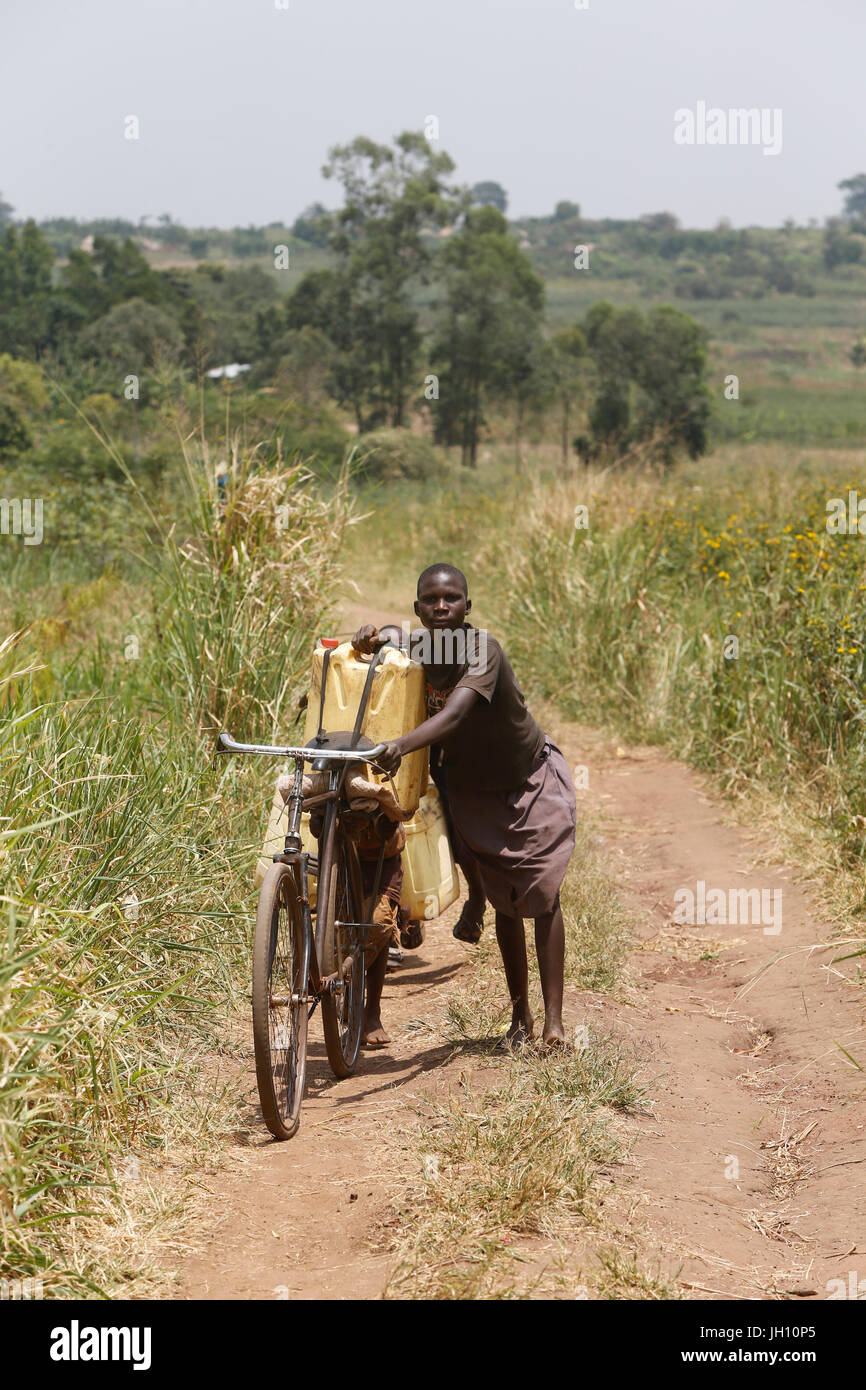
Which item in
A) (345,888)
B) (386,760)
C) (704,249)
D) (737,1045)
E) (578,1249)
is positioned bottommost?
(737,1045)

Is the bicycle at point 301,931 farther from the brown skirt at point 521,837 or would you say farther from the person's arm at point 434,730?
the brown skirt at point 521,837

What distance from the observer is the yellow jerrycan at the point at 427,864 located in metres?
4.24

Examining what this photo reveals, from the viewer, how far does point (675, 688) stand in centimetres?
853

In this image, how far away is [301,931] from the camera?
142 inches

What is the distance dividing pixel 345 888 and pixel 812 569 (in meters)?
4.18

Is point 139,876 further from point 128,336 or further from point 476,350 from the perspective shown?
point 476,350

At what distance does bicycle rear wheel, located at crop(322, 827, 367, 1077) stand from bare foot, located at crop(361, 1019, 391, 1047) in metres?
0.13

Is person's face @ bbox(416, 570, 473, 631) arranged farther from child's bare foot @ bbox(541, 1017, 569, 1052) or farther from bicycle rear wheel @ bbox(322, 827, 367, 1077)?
child's bare foot @ bbox(541, 1017, 569, 1052)

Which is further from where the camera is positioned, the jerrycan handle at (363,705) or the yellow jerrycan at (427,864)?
the yellow jerrycan at (427,864)

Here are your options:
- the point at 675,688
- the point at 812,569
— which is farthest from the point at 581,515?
the point at 812,569

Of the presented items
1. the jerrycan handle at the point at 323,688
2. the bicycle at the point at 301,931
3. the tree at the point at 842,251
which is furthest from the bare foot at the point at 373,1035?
the tree at the point at 842,251

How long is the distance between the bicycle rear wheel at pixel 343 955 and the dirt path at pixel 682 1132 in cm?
13

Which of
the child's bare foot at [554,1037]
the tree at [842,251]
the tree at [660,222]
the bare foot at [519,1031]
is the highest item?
the tree at [660,222]
